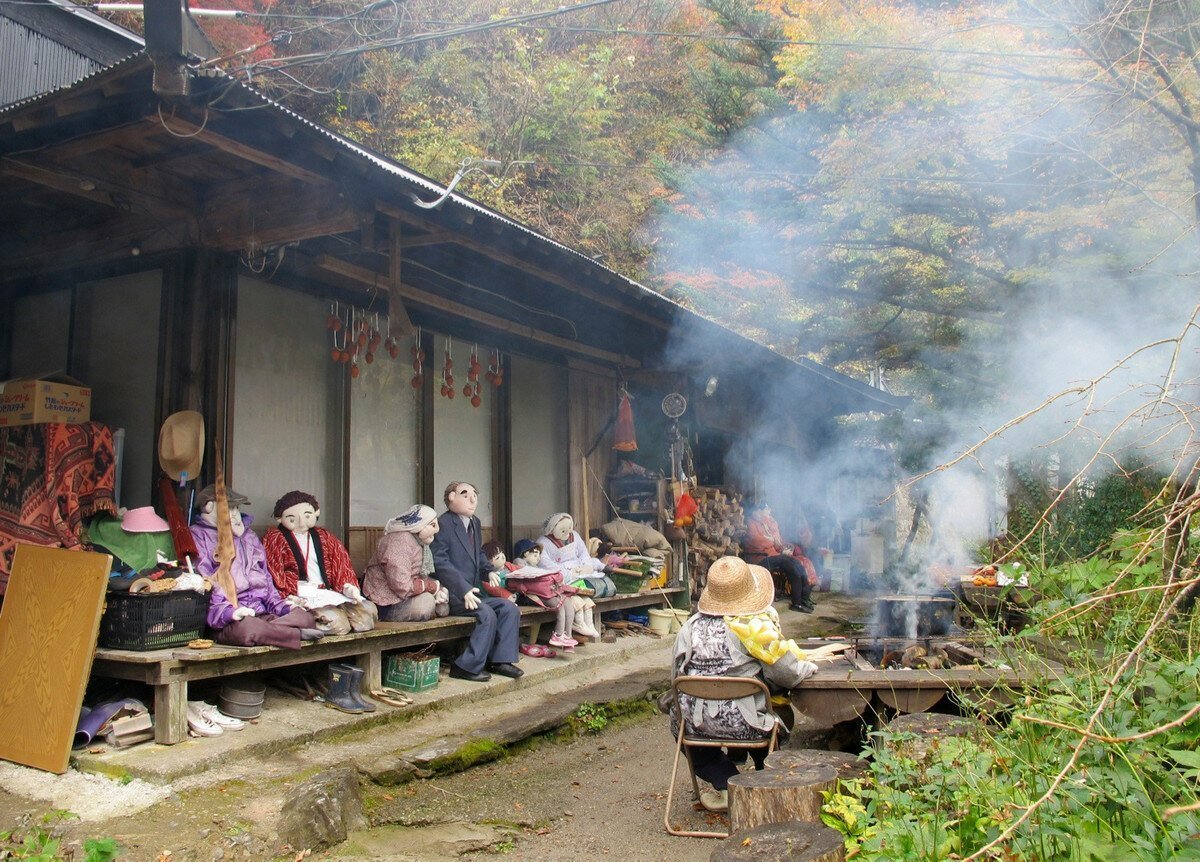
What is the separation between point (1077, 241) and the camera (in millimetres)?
10609

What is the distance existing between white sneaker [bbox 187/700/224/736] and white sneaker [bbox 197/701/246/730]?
0.06 feet

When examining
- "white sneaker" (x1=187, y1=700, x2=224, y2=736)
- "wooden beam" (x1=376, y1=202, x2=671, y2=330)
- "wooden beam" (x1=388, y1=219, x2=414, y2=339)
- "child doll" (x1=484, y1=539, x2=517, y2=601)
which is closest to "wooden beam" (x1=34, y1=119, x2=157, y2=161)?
Result: "wooden beam" (x1=376, y1=202, x2=671, y2=330)

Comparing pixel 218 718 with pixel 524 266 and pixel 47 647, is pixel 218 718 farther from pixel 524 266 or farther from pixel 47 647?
pixel 524 266

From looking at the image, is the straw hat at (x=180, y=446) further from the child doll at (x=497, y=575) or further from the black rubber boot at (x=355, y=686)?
the child doll at (x=497, y=575)

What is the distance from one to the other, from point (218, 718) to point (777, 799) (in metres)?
3.58

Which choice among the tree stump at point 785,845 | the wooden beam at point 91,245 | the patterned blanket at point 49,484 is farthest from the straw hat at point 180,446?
the tree stump at point 785,845

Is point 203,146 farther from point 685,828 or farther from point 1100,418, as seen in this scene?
point 1100,418

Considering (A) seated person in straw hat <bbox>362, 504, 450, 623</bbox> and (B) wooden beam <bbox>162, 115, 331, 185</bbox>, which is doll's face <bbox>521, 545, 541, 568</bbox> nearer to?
(A) seated person in straw hat <bbox>362, 504, 450, 623</bbox>

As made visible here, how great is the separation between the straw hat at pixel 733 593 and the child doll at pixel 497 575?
Result: 3.28m

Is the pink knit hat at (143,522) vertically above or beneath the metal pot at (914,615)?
above

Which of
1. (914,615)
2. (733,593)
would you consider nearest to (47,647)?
(733,593)

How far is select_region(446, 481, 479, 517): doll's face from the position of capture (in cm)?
811

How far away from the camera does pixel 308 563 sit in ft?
22.4

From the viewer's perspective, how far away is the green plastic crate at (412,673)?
6.84 meters
